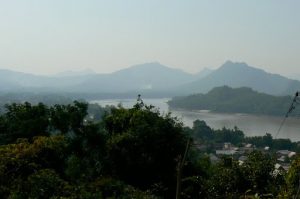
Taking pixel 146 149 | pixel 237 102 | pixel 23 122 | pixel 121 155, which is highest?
pixel 237 102

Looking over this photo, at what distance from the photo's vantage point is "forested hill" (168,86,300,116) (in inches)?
2712

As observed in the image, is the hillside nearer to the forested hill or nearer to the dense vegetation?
the forested hill

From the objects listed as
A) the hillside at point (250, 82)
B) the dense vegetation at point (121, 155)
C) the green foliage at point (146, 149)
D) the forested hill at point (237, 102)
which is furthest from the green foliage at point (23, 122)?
the hillside at point (250, 82)

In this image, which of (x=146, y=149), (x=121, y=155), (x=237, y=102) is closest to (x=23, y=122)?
(x=121, y=155)

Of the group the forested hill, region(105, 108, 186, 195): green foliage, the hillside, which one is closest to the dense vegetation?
region(105, 108, 186, 195): green foliage

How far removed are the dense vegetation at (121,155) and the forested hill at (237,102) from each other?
59.7 meters

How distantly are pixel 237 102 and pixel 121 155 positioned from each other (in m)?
72.5

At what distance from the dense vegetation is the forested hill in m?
59.7

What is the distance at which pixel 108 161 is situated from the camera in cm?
812

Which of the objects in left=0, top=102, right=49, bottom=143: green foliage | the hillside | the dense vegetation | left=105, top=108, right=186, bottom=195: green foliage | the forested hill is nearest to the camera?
the dense vegetation

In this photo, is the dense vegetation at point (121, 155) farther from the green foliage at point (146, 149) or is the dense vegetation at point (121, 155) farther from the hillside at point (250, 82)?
the hillside at point (250, 82)

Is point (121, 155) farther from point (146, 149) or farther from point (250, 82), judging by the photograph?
point (250, 82)

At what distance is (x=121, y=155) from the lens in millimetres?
8023

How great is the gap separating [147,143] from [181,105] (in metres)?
73.3
